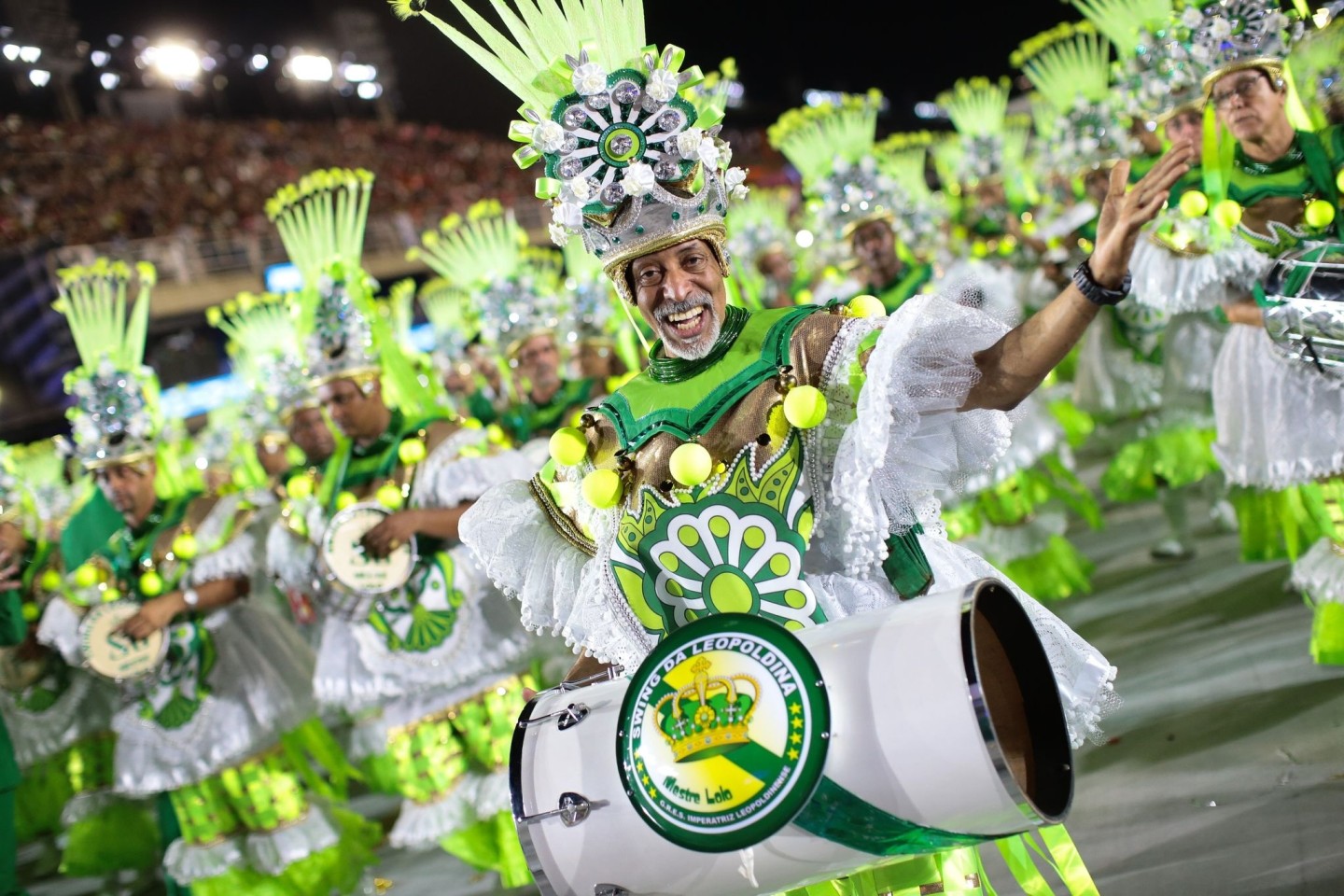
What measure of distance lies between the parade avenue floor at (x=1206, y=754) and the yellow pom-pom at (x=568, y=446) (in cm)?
180

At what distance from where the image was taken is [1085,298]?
1.99m

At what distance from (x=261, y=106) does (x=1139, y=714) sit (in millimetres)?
28063

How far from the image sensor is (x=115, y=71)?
24672 millimetres

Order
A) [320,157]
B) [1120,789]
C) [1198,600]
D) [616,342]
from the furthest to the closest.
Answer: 1. [320,157]
2. [616,342]
3. [1198,600]
4. [1120,789]

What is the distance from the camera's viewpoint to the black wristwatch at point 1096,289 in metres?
1.98

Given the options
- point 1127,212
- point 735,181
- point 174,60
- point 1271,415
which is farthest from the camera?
point 174,60

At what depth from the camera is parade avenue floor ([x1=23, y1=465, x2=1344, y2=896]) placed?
10.1 feet

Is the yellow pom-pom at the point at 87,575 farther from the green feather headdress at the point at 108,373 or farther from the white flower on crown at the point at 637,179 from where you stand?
the white flower on crown at the point at 637,179

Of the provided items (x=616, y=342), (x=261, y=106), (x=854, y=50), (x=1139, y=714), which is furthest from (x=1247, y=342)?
(x=261, y=106)

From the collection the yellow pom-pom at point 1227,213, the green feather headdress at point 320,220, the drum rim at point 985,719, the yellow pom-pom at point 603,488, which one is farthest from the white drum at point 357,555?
the drum rim at point 985,719

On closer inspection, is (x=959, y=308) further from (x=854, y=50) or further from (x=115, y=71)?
(x=115, y=71)

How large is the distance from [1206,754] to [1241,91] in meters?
2.08

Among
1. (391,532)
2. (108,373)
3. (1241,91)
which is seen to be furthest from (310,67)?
(1241,91)

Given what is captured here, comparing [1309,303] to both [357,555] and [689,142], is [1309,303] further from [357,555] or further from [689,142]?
[357,555]
